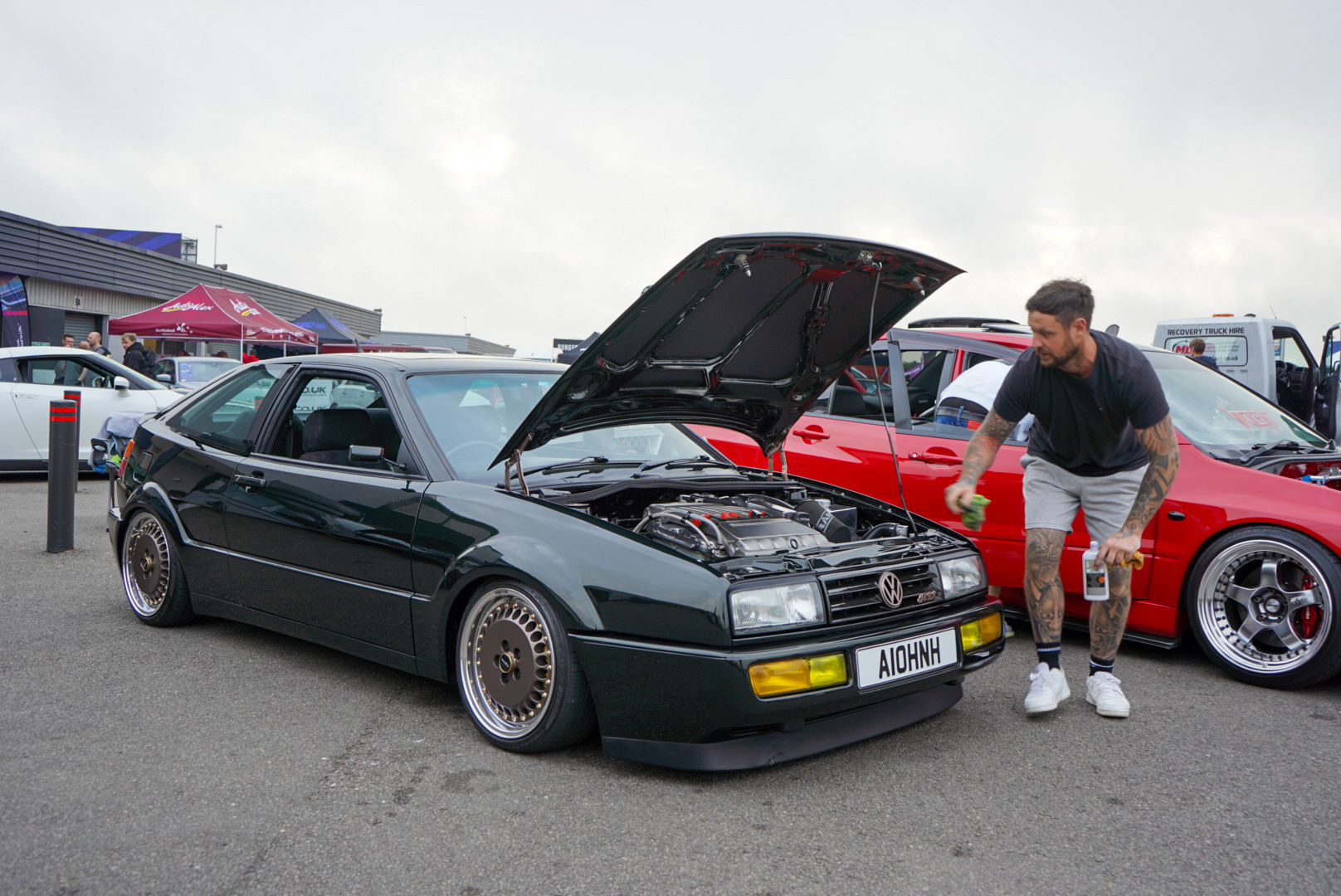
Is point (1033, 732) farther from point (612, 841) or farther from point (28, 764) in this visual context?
point (28, 764)

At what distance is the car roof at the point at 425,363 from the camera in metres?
3.99

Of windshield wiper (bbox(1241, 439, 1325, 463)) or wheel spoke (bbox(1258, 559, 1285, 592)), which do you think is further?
windshield wiper (bbox(1241, 439, 1325, 463))

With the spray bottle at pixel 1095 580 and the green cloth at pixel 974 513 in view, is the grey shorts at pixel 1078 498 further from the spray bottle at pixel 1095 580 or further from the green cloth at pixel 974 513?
the green cloth at pixel 974 513

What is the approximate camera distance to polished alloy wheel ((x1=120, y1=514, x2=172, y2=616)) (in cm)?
455

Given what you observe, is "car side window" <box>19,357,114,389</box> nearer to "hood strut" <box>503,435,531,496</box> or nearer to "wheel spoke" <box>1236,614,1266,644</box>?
"hood strut" <box>503,435,531,496</box>

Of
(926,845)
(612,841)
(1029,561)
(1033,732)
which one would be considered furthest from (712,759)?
(1029,561)

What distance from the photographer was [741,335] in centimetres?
382

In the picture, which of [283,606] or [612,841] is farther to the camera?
[283,606]

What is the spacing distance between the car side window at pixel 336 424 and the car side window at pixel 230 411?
0.21 meters

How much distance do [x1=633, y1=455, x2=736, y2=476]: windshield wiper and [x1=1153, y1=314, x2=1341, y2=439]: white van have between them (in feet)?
28.1

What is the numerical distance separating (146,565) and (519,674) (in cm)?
252

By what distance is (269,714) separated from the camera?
11.5 ft

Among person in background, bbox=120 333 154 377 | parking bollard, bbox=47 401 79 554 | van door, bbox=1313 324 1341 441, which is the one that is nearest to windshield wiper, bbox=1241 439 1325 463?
van door, bbox=1313 324 1341 441

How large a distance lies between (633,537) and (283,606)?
1.74 meters
